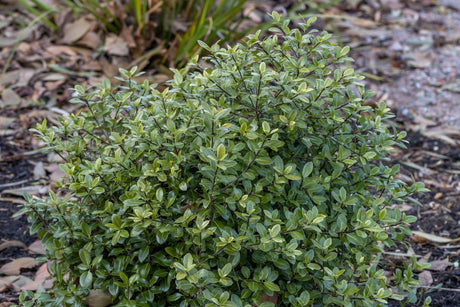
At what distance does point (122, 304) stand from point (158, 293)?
5.0 inches

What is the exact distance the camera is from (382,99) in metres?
4.18

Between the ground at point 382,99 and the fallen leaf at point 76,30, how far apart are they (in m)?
0.04

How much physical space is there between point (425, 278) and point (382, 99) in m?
1.95

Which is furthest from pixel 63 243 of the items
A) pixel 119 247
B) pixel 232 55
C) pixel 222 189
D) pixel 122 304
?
pixel 232 55

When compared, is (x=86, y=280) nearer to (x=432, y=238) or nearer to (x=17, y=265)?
(x=17, y=265)

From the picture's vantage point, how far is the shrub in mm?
1718

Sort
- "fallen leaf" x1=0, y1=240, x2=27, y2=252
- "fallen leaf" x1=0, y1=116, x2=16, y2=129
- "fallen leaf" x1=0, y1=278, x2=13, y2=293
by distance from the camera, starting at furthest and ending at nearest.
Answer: "fallen leaf" x1=0, y1=116, x2=16, y2=129 → "fallen leaf" x1=0, y1=240, x2=27, y2=252 → "fallen leaf" x1=0, y1=278, x2=13, y2=293

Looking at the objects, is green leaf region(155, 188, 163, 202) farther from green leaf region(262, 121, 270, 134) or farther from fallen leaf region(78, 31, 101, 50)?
fallen leaf region(78, 31, 101, 50)

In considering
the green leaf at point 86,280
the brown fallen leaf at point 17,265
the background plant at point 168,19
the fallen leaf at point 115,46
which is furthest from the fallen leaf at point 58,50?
the green leaf at point 86,280

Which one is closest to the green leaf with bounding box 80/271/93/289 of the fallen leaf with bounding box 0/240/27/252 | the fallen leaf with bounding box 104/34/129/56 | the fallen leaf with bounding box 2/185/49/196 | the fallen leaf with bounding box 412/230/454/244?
the fallen leaf with bounding box 0/240/27/252

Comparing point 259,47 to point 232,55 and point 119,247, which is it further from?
point 119,247

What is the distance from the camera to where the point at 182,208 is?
1922 millimetres

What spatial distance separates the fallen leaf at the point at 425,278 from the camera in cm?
255

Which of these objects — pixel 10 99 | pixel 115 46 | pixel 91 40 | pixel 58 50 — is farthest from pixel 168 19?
pixel 10 99
